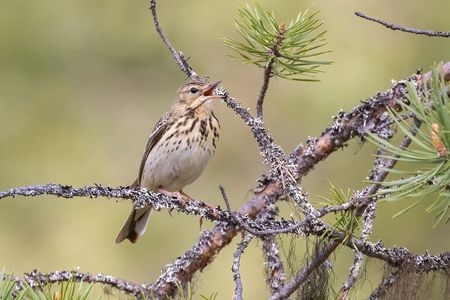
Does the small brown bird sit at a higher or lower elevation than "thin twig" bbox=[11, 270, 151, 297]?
higher

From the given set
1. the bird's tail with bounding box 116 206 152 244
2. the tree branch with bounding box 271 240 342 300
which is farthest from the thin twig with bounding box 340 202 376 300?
the bird's tail with bounding box 116 206 152 244

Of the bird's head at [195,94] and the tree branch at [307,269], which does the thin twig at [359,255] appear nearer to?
the tree branch at [307,269]

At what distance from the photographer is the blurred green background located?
6.22 metres

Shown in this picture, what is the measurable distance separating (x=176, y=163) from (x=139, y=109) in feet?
9.37

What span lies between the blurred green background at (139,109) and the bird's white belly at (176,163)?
1.00 metres

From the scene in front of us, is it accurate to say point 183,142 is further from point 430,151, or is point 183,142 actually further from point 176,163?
point 430,151

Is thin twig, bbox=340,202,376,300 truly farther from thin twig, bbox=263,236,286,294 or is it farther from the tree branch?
thin twig, bbox=263,236,286,294

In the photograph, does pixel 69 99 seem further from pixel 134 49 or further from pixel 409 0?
pixel 409 0

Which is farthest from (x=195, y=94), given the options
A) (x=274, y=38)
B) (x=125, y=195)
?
(x=125, y=195)

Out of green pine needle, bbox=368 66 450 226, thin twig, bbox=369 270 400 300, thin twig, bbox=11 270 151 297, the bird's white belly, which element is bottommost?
green pine needle, bbox=368 66 450 226

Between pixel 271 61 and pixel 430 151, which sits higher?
pixel 271 61

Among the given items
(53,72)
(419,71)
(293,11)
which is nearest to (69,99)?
(53,72)

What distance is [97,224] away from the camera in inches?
262

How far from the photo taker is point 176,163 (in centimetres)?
471
